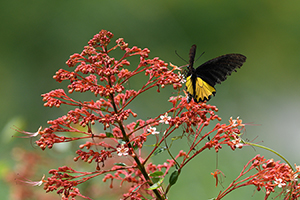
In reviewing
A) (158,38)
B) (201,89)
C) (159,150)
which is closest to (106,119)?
(159,150)

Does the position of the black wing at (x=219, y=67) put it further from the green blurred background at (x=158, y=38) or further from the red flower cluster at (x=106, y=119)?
the green blurred background at (x=158, y=38)

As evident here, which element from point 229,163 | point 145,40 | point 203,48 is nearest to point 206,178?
point 229,163

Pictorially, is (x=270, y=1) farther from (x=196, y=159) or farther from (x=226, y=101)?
(x=196, y=159)

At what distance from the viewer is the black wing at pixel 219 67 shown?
94cm

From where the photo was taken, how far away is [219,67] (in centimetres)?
96

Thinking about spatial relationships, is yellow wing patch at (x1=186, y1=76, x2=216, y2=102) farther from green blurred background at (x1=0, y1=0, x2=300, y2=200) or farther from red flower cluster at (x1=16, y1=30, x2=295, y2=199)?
green blurred background at (x1=0, y1=0, x2=300, y2=200)

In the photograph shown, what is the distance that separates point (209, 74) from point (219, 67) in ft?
0.14

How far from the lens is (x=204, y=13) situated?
396 centimetres

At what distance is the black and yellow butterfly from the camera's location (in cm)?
94

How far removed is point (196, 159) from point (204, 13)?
6.89ft

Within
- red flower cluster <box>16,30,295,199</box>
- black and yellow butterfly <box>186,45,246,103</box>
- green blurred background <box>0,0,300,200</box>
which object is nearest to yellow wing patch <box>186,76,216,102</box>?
black and yellow butterfly <box>186,45,246,103</box>

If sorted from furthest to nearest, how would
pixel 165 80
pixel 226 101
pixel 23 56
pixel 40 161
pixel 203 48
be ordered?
1. pixel 23 56
2. pixel 203 48
3. pixel 226 101
4. pixel 40 161
5. pixel 165 80

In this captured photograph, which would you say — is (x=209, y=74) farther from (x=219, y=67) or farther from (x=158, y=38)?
(x=158, y=38)

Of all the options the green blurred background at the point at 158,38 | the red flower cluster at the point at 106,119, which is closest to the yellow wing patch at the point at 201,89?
the red flower cluster at the point at 106,119
